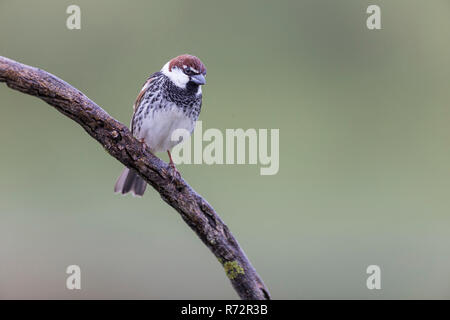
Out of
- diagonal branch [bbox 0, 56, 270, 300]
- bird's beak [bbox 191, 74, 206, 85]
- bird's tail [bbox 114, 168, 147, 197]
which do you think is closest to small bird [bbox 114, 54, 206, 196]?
bird's beak [bbox 191, 74, 206, 85]

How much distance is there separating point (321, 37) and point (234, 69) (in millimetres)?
1095

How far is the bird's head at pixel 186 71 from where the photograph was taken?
120 inches

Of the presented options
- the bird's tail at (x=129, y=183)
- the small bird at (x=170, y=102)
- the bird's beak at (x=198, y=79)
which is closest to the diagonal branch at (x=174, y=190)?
the small bird at (x=170, y=102)

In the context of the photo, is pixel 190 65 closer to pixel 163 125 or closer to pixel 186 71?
pixel 186 71

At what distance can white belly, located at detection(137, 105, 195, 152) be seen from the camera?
3131mm

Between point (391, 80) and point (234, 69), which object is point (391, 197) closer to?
point (391, 80)

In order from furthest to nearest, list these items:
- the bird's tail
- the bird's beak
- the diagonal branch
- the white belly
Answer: the bird's tail
the white belly
the bird's beak
the diagonal branch

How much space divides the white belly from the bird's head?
166mm

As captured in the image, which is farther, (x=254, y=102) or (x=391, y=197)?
(x=254, y=102)

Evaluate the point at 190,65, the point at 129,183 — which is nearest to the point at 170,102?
the point at 190,65

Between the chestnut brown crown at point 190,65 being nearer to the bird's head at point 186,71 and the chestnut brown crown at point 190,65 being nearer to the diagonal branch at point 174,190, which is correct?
the bird's head at point 186,71

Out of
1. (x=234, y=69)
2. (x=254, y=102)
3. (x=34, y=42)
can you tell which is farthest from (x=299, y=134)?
(x=34, y=42)

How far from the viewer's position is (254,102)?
603 cm

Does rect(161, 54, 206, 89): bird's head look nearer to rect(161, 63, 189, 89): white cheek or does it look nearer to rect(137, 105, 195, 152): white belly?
rect(161, 63, 189, 89): white cheek
